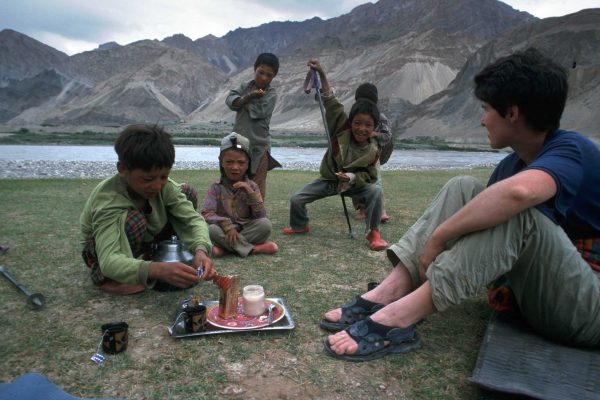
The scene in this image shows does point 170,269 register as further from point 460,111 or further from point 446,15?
point 446,15

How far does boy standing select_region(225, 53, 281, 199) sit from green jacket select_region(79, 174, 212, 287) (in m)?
2.50

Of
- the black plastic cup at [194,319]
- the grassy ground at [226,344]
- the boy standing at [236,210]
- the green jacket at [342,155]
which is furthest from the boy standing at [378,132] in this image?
the black plastic cup at [194,319]

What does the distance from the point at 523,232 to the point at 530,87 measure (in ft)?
2.15

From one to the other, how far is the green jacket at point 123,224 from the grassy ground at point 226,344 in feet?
1.03

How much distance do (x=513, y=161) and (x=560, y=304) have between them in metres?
0.83

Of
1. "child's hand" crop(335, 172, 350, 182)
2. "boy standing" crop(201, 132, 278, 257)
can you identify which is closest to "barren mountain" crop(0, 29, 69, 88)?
"boy standing" crop(201, 132, 278, 257)

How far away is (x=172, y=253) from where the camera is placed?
10.3ft

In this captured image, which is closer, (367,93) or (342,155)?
(342,155)

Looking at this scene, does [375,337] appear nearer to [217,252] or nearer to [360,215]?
[217,252]

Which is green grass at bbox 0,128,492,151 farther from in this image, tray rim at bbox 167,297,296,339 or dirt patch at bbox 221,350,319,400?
dirt patch at bbox 221,350,319,400

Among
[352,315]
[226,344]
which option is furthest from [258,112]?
[226,344]

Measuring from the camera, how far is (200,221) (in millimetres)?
3381

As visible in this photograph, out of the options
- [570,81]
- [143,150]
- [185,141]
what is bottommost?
[185,141]

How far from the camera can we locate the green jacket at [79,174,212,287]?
2.81 m
